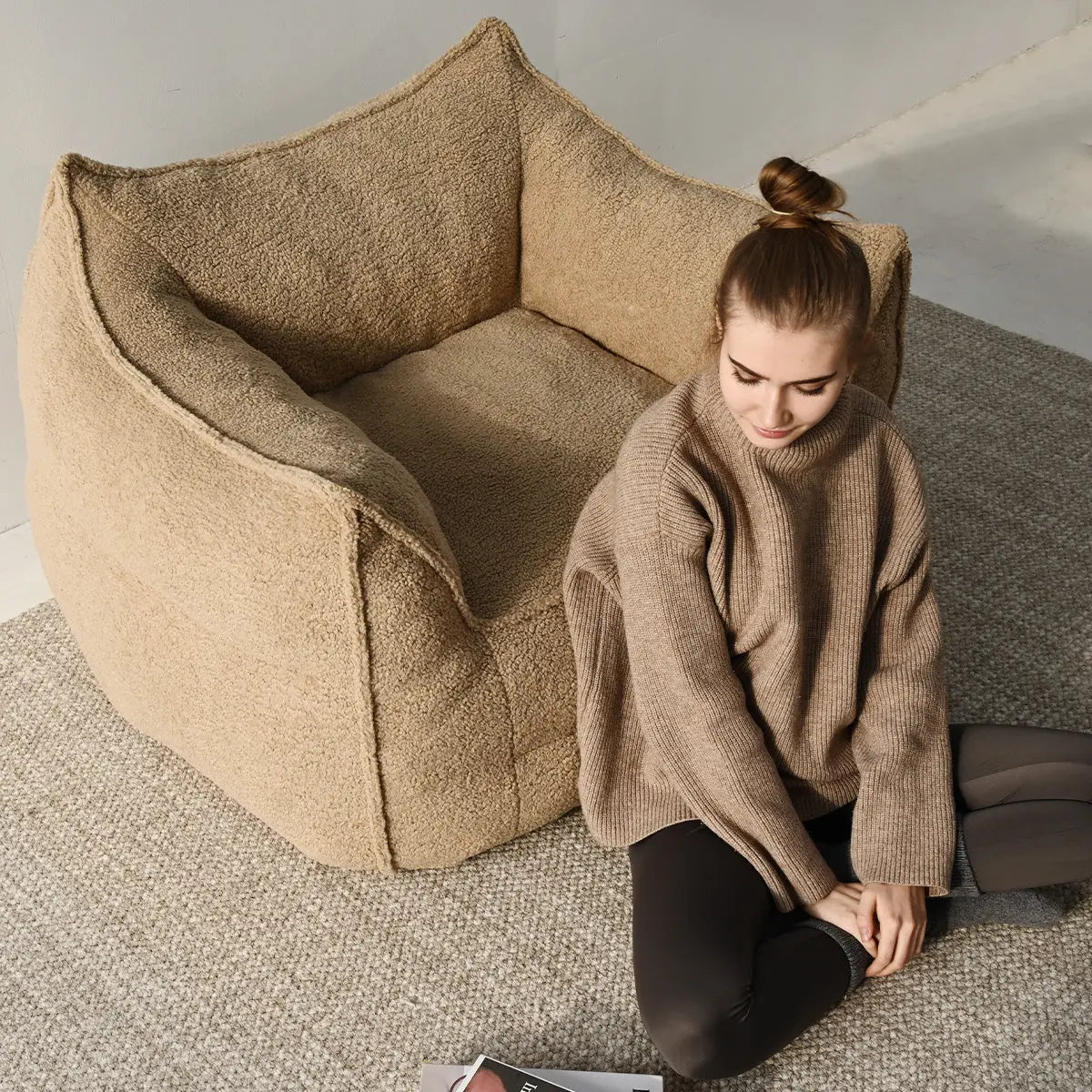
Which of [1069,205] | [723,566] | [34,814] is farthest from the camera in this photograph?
[1069,205]

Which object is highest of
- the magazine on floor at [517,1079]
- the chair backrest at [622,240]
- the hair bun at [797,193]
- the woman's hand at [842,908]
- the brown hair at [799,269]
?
the hair bun at [797,193]

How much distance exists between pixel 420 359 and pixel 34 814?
2.63ft

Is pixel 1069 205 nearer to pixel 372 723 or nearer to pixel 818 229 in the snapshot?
pixel 818 229

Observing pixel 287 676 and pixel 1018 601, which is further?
pixel 1018 601

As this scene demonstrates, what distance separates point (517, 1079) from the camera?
4.38ft

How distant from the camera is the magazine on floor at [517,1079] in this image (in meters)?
1.33

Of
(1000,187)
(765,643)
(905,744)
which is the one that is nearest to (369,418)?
(765,643)

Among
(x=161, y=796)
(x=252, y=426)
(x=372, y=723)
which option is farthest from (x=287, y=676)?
(x=161, y=796)

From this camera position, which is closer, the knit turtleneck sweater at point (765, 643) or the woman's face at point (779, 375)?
the woman's face at point (779, 375)

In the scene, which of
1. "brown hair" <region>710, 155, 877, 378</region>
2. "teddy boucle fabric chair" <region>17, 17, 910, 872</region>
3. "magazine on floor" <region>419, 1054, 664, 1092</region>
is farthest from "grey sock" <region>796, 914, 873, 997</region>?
"brown hair" <region>710, 155, 877, 378</region>

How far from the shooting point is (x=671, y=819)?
145 centimetres

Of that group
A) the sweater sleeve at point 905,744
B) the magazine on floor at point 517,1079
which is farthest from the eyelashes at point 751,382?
the magazine on floor at point 517,1079

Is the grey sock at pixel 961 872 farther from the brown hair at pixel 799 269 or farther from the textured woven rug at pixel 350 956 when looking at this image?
the brown hair at pixel 799 269

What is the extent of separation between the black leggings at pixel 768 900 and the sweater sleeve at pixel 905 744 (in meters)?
0.06
